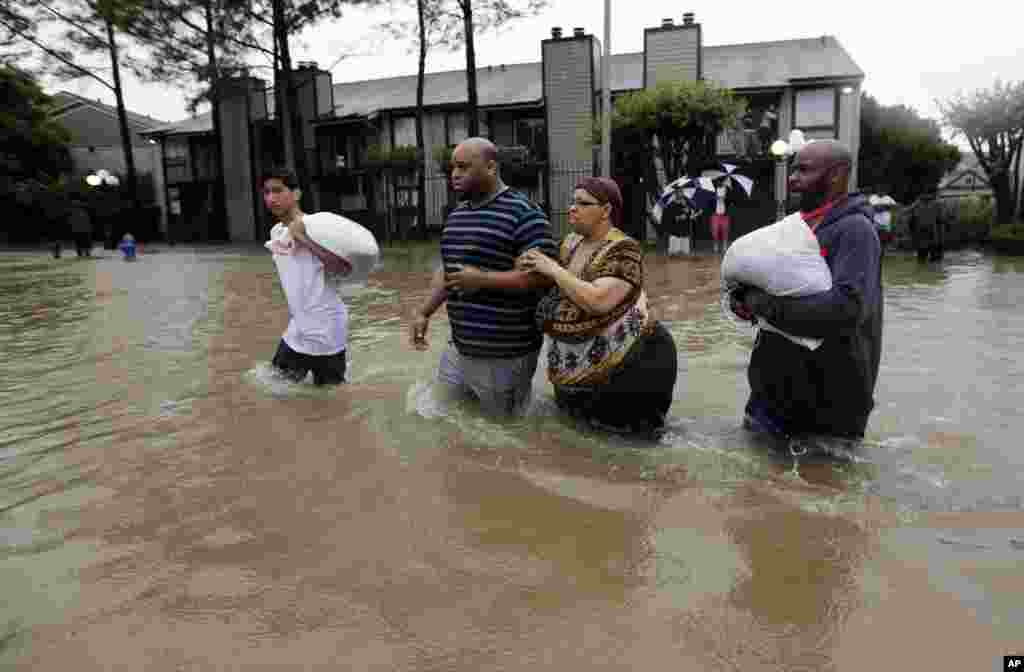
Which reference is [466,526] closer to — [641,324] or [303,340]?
[641,324]

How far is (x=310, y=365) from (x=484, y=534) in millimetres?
2445

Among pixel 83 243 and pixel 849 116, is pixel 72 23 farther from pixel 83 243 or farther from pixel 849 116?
pixel 849 116

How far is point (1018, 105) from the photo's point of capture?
82.9 ft

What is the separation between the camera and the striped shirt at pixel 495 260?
3.92 metres

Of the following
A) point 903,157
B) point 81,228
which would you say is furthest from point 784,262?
point 903,157

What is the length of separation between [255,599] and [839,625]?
1.84 metres

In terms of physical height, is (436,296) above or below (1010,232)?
above

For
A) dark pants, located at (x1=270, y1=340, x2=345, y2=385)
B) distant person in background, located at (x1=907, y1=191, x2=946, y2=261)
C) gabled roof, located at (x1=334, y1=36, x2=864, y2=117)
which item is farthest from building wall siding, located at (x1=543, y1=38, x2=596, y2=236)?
dark pants, located at (x1=270, y1=340, x2=345, y2=385)

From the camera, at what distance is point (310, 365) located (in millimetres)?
5164

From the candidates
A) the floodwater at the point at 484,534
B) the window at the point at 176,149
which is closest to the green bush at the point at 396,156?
the window at the point at 176,149

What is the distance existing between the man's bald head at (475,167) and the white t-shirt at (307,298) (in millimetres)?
1400

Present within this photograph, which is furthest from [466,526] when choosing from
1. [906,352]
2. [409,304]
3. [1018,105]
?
[1018,105]

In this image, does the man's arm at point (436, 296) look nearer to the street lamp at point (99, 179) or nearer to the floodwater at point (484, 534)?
the floodwater at point (484, 534)

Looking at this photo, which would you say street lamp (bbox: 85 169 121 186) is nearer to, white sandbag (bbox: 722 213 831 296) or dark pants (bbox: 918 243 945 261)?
dark pants (bbox: 918 243 945 261)
